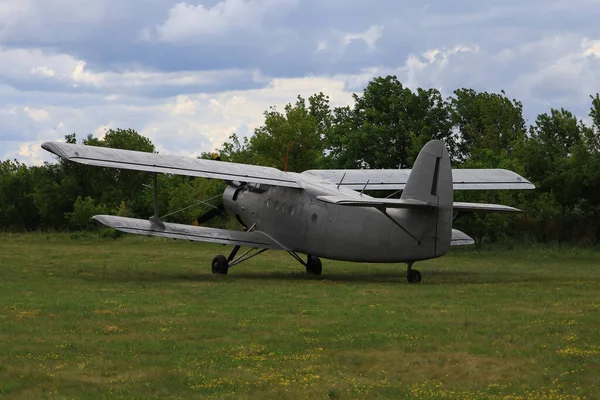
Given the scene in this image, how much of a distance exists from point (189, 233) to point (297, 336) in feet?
39.9

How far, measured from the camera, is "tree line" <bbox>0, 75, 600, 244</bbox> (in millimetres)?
42088

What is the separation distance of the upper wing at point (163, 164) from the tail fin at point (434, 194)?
4029 millimetres

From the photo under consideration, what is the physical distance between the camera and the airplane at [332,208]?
21.1 metres

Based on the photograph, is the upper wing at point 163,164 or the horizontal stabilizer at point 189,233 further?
the horizontal stabilizer at point 189,233

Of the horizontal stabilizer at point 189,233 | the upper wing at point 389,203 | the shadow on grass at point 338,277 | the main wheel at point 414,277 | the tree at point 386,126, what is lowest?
the shadow on grass at point 338,277

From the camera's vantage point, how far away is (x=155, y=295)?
62.9 ft

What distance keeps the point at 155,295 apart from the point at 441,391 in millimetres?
10465

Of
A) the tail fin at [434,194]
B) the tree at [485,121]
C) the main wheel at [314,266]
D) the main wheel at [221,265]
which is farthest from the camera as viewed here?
the tree at [485,121]

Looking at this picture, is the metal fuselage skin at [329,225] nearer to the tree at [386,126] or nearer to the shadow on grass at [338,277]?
the shadow on grass at [338,277]

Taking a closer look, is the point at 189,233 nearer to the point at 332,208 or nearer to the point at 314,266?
the point at 314,266

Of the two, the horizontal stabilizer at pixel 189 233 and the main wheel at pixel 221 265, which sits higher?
the horizontal stabilizer at pixel 189 233

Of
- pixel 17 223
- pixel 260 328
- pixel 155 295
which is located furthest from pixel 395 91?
pixel 260 328

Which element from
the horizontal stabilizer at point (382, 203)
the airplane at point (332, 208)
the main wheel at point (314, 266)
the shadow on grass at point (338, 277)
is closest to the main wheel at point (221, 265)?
the airplane at point (332, 208)

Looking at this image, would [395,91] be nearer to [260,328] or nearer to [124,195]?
[124,195]
